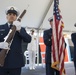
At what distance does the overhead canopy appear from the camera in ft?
16.6

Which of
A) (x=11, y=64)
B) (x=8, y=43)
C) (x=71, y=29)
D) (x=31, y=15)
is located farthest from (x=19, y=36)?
(x=71, y=29)

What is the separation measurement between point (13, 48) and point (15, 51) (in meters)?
0.04

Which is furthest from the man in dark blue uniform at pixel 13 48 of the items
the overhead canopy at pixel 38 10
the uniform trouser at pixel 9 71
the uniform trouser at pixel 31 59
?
the uniform trouser at pixel 31 59

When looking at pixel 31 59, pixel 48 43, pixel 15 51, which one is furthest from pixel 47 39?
pixel 31 59

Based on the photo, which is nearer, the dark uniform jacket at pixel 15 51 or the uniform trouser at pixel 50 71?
the dark uniform jacket at pixel 15 51

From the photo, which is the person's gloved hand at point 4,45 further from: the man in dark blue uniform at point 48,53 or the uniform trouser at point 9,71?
the man in dark blue uniform at point 48,53

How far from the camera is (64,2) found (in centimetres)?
550

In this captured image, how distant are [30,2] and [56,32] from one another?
276 centimetres

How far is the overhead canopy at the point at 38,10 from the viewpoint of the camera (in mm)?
5055

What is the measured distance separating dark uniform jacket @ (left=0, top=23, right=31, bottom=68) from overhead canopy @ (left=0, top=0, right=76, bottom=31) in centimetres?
316

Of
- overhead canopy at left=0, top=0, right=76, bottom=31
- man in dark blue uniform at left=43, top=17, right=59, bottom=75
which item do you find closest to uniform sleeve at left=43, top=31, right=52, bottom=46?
man in dark blue uniform at left=43, top=17, right=59, bottom=75

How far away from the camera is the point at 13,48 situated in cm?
181

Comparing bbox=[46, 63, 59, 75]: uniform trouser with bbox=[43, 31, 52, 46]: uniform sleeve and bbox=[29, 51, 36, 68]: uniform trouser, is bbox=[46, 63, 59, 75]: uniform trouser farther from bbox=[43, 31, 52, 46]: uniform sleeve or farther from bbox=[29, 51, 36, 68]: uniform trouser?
bbox=[29, 51, 36, 68]: uniform trouser

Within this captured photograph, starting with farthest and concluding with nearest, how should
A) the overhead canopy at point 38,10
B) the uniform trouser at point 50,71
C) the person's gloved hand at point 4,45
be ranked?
the overhead canopy at point 38,10, the uniform trouser at point 50,71, the person's gloved hand at point 4,45
